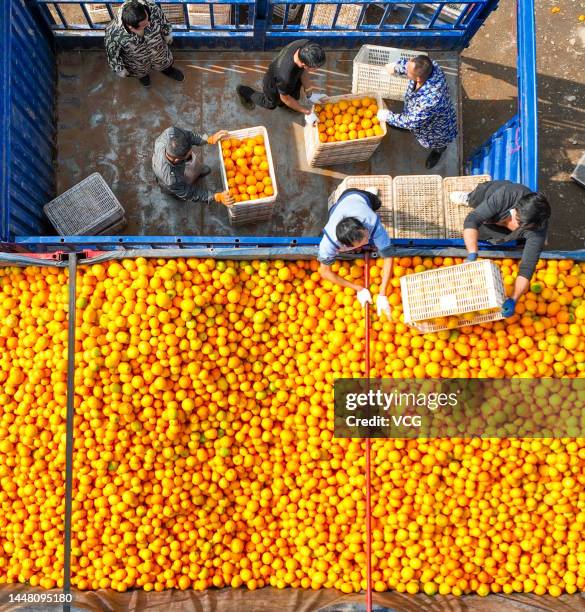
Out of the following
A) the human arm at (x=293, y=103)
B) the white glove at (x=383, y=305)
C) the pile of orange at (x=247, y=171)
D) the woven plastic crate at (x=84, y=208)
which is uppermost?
the human arm at (x=293, y=103)

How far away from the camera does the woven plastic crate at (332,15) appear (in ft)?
19.9

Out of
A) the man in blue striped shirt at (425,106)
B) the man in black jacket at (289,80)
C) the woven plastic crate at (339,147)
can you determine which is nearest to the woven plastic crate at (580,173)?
the man in blue striped shirt at (425,106)

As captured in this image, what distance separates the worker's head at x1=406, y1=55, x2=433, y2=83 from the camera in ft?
15.8

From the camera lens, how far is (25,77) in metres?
5.48

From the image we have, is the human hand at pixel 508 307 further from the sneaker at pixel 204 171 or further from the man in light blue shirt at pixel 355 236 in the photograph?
the sneaker at pixel 204 171

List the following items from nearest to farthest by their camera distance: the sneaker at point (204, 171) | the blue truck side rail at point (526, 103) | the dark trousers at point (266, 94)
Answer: the blue truck side rail at point (526, 103)
the dark trousers at point (266, 94)
the sneaker at point (204, 171)

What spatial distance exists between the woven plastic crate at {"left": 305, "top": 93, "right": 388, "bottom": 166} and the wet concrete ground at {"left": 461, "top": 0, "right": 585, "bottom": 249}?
4.83 feet

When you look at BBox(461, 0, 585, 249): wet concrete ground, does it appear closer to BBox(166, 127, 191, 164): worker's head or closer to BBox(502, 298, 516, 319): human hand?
BBox(502, 298, 516, 319): human hand

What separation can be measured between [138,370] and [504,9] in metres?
5.99

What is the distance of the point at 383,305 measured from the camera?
4609 millimetres

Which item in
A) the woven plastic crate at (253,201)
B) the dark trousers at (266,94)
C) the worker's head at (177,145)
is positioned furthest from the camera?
the dark trousers at (266,94)

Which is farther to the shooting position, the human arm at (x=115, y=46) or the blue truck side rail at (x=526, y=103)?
the human arm at (x=115, y=46)

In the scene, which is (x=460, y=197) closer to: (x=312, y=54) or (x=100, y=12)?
(x=312, y=54)

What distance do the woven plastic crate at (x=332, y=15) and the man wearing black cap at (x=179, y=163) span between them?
1.96 meters
